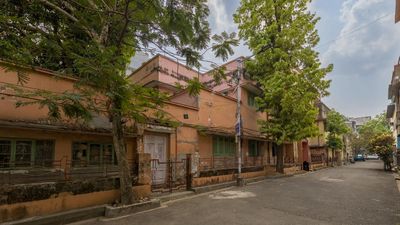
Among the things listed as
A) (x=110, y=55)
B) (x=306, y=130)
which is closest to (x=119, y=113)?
(x=110, y=55)

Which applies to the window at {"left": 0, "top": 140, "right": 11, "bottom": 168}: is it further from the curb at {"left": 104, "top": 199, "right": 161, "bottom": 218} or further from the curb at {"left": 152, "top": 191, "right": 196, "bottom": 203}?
the curb at {"left": 152, "top": 191, "right": 196, "bottom": 203}

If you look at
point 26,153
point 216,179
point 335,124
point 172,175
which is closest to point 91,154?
point 26,153

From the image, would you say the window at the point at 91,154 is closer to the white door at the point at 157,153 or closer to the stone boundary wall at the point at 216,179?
the white door at the point at 157,153

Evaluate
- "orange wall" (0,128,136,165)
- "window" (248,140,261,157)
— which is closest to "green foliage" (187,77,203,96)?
"orange wall" (0,128,136,165)

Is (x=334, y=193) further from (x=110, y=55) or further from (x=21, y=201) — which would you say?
(x=21, y=201)

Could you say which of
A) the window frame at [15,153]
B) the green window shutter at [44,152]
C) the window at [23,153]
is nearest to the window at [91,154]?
the green window shutter at [44,152]

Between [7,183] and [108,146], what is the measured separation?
3.78 meters

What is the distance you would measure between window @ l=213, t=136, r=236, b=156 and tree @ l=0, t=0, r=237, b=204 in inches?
262

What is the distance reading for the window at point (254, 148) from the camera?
795 inches

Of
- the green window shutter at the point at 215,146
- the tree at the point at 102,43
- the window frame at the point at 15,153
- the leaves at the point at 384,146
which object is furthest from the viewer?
the leaves at the point at 384,146

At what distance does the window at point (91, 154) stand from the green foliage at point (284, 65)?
1143 cm

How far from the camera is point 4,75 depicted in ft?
27.5

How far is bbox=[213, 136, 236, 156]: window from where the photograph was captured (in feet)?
54.0

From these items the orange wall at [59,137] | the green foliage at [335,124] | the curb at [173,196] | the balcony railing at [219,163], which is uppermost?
the green foliage at [335,124]
